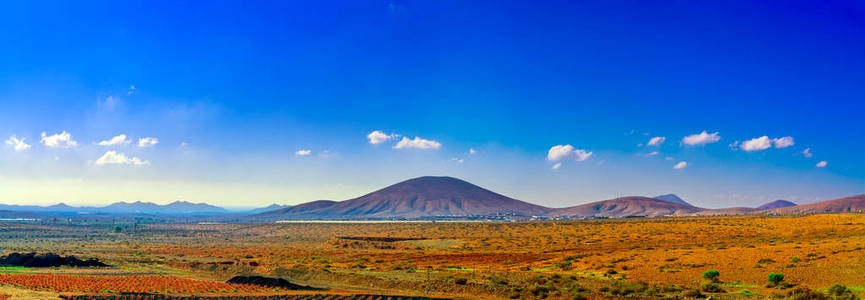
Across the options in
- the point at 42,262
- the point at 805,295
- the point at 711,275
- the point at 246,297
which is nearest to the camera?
the point at 805,295

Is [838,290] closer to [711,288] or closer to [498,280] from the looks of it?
[711,288]

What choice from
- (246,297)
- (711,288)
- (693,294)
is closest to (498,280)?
(693,294)

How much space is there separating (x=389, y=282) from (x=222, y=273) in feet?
55.6

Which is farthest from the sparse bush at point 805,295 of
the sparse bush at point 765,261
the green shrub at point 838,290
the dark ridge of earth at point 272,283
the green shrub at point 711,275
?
the dark ridge of earth at point 272,283

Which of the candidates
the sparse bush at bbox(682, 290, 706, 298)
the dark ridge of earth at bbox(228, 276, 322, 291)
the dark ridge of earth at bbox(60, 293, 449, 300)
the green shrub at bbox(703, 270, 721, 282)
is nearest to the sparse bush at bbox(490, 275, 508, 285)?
the dark ridge of earth at bbox(60, 293, 449, 300)

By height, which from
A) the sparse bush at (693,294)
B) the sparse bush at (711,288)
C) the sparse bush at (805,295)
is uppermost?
the sparse bush at (805,295)

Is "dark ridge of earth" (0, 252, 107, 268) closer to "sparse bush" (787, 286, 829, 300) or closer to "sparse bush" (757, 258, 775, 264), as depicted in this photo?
"sparse bush" (787, 286, 829, 300)

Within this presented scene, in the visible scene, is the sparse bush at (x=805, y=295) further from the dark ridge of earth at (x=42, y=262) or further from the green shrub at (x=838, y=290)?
the dark ridge of earth at (x=42, y=262)

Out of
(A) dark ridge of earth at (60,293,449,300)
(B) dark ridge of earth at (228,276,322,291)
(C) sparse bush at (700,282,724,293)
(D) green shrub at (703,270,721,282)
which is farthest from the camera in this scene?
(B) dark ridge of earth at (228,276,322,291)

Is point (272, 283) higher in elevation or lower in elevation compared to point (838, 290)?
lower

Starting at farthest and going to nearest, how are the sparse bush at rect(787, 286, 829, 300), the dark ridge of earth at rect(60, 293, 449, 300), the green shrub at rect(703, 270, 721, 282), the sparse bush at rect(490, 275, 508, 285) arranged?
1. the sparse bush at rect(490, 275, 508, 285)
2. the green shrub at rect(703, 270, 721, 282)
3. the dark ridge of earth at rect(60, 293, 449, 300)
4. the sparse bush at rect(787, 286, 829, 300)

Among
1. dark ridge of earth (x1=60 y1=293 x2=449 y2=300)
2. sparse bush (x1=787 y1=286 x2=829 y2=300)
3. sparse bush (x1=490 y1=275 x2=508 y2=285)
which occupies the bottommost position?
dark ridge of earth (x1=60 y1=293 x2=449 y2=300)

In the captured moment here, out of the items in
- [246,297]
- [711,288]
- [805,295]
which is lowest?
[246,297]

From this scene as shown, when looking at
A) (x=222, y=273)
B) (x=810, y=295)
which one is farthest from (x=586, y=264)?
(x=222, y=273)
